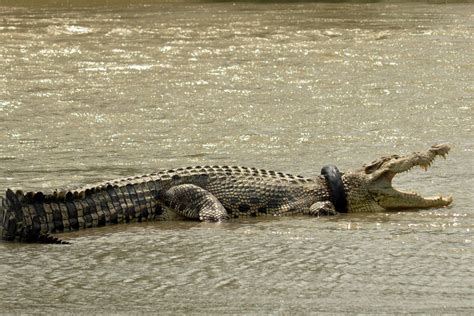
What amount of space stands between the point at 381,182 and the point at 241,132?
106 inches

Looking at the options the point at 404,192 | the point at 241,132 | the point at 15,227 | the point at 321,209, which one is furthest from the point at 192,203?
the point at 241,132

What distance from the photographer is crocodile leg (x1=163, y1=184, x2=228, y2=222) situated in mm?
7789

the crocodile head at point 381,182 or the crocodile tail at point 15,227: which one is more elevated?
the crocodile head at point 381,182

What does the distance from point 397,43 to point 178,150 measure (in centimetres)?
763

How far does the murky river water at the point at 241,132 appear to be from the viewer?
19.1 ft

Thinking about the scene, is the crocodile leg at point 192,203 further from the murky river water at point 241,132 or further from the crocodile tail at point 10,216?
the crocodile tail at point 10,216

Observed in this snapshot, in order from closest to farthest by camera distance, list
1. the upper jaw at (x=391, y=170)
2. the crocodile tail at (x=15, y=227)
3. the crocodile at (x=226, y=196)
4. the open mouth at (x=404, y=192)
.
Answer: the crocodile tail at (x=15, y=227), the crocodile at (x=226, y=196), the open mouth at (x=404, y=192), the upper jaw at (x=391, y=170)

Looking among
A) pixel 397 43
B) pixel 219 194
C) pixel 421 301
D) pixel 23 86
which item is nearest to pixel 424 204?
pixel 219 194

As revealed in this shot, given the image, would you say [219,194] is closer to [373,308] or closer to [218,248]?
[218,248]

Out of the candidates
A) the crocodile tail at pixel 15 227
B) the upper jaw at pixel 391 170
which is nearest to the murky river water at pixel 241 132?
the crocodile tail at pixel 15 227

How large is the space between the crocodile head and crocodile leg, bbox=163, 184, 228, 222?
41.6 inches

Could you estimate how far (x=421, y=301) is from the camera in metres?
5.50

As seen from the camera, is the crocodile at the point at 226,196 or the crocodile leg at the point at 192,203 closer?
the crocodile at the point at 226,196

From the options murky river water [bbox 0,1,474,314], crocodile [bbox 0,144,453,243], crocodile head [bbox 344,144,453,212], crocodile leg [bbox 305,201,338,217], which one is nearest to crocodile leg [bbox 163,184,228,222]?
crocodile [bbox 0,144,453,243]
